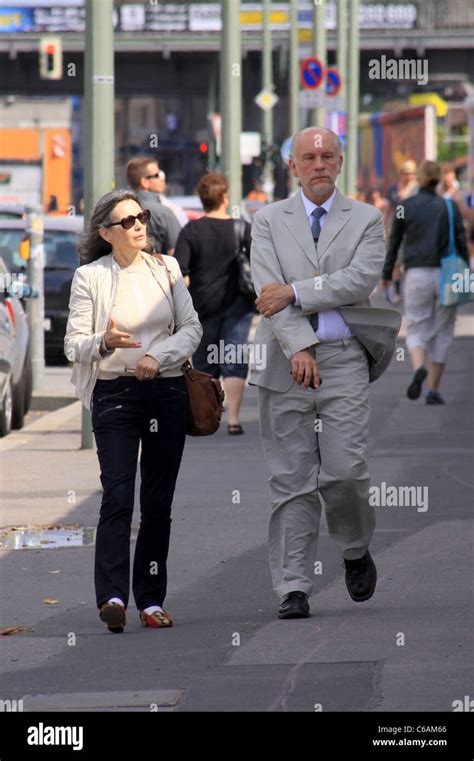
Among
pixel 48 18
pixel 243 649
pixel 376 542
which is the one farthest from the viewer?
pixel 48 18

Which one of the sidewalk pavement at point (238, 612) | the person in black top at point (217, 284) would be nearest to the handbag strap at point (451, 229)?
the person in black top at point (217, 284)

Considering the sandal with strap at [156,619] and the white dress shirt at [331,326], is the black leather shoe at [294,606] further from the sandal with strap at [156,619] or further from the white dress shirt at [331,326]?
the white dress shirt at [331,326]

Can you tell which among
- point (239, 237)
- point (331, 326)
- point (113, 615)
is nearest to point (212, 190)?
point (239, 237)

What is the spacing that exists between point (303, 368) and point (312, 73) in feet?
72.2

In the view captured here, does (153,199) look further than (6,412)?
No

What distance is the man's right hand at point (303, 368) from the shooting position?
7.35m

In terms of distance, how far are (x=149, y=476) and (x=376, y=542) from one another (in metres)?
2.23

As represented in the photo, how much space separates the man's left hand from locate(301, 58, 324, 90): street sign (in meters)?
21.5

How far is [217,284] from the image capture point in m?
13.3

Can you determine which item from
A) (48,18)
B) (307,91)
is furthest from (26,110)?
(307,91)

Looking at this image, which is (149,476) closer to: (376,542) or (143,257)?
(143,257)

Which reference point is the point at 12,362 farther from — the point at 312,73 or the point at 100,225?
the point at 312,73

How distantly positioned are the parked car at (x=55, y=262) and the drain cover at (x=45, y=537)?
33.5ft

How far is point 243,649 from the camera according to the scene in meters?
6.91
